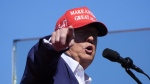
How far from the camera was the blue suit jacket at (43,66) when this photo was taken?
76 cm

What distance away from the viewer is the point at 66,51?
98cm

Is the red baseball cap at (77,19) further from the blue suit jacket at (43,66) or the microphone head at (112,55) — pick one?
the blue suit jacket at (43,66)

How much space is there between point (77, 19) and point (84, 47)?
11 centimetres

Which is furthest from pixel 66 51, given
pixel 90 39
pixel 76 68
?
pixel 90 39

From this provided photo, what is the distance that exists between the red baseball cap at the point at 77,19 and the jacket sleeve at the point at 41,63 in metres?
0.32

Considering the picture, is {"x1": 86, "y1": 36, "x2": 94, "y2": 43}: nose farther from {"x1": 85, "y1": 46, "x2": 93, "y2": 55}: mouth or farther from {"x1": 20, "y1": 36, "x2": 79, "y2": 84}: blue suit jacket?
{"x1": 20, "y1": 36, "x2": 79, "y2": 84}: blue suit jacket

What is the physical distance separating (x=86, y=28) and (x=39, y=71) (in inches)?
15.9

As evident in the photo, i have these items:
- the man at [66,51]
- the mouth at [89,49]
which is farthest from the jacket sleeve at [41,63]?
the mouth at [89,49]

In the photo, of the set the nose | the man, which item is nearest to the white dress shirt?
the man

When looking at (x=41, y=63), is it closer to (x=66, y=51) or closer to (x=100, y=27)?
(x=66, y=51)

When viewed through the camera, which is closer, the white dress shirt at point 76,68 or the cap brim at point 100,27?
the white dress shirt at point 76,68

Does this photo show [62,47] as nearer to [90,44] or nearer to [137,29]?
[90,44]

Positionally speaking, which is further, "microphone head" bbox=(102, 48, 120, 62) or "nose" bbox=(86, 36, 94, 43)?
"nose" bbox=(86, 36, 94, 43)

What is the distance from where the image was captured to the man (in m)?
0.68
